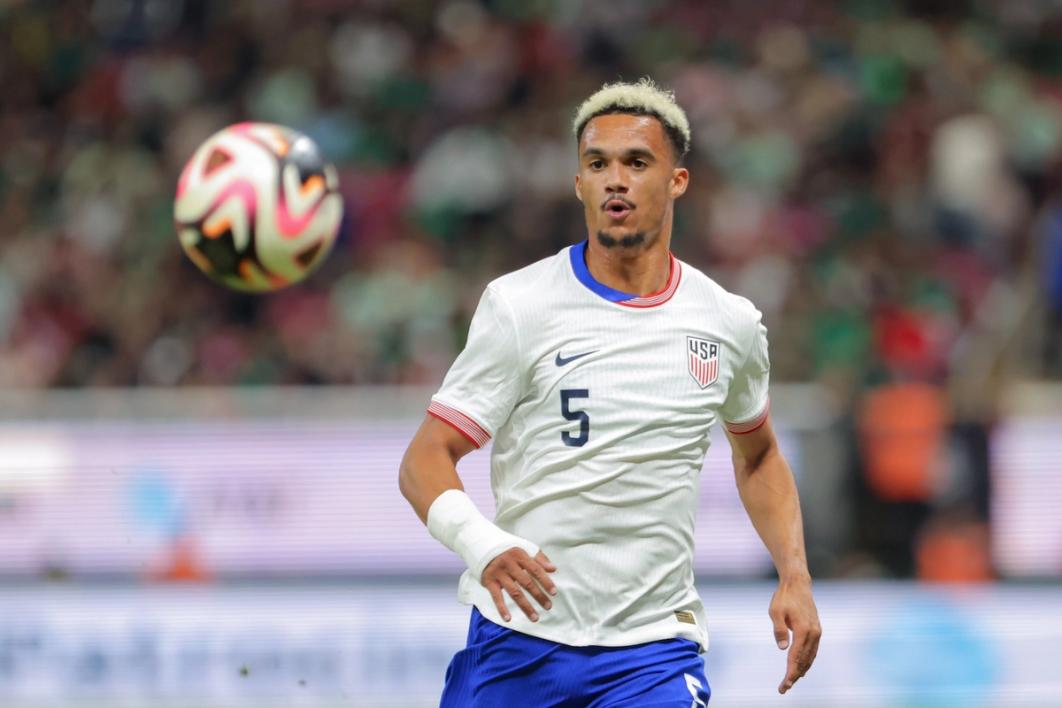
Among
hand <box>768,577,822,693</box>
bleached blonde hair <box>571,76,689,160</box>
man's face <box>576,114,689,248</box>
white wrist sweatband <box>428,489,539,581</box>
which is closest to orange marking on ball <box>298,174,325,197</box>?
bleached blonde hair <box>571,76,689,160</box>

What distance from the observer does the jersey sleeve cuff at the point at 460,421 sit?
4727mm

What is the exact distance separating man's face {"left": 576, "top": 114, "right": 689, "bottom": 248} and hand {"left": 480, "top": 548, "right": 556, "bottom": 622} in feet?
3.46

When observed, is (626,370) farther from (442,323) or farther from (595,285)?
(442,323)

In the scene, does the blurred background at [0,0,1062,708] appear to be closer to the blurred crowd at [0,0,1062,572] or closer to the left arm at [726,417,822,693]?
the blurred crowd at [0,0,1062,572]

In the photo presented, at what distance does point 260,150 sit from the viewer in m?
6.62

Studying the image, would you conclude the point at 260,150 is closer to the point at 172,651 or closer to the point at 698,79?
the point at 172,651

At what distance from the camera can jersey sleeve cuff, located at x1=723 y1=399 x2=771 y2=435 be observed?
528 centimetres

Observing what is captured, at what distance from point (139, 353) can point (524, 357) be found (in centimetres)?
790

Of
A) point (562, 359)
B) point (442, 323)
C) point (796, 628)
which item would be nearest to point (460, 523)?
point (562, 359)

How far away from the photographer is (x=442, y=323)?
1236cm

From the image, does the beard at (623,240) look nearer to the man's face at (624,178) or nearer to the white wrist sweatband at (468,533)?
the man's face at (624,178)

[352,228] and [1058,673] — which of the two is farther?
[352,228]

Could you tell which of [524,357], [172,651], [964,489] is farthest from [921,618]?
[524,357]

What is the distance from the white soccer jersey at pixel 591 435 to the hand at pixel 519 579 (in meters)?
0.44
